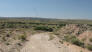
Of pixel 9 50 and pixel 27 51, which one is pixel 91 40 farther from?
pixel 9 50

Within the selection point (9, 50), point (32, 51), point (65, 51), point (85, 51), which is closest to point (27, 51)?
point (32, 51)

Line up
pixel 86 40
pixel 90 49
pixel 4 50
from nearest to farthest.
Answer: pixel 4 50, pixel 90 49, pixel 86 40

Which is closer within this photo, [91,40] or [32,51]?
[32,51]

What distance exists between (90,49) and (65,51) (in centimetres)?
346

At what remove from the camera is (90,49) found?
1540 centimetres

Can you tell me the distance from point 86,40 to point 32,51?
9.90 metres

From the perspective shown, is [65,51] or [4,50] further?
[65,51]

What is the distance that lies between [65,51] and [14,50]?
16.1 feet

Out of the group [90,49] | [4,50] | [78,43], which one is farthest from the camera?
[78,43]

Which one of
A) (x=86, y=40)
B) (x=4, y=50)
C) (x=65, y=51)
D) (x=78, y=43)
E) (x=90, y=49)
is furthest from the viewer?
(x=86, y=40)

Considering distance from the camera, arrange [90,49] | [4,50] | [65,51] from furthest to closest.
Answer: [90,49], [65,51], [4,50]

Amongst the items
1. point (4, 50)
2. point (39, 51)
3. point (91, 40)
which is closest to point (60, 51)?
point (39, 51)

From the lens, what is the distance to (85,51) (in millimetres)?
14328

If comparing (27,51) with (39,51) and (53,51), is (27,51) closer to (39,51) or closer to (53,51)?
(39,51)
